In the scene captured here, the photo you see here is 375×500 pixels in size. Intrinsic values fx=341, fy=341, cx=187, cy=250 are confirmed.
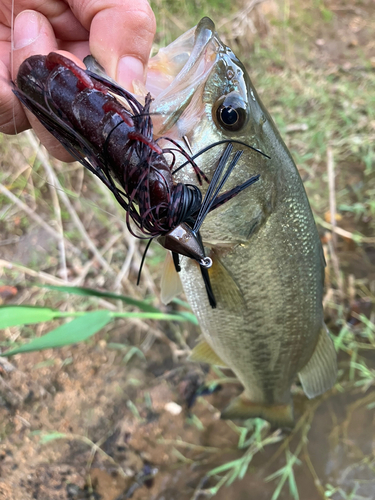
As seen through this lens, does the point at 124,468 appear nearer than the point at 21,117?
No

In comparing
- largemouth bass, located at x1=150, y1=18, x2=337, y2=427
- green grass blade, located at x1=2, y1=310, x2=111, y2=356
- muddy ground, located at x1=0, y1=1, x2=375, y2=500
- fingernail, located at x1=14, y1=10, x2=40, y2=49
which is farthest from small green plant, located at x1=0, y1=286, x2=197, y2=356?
fingernail, located at x1=14, y1=10, x2=40, y2=49

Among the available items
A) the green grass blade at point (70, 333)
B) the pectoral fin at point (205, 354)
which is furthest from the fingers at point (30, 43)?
the pectoral fin at point (205, 354)

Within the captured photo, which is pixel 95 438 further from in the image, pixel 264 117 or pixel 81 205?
pixel 264 117

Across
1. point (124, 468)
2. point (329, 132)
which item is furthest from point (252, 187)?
point (329, 132)

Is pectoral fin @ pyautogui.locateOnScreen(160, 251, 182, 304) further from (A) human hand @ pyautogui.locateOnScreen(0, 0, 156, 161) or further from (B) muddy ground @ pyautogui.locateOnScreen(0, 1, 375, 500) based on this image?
(B) muddy ground @ pyautogui.locateOnScreen(0, 1, 375, 500)

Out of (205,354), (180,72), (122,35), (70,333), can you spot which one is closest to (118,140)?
(180,72)

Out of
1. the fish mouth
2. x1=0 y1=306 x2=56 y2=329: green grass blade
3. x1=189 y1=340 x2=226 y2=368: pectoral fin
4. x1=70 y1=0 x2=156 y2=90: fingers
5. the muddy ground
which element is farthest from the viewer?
the muddy ground

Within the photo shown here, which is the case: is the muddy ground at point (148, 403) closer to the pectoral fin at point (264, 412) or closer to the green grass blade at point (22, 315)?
the pectoral fin at point (264, 412)
